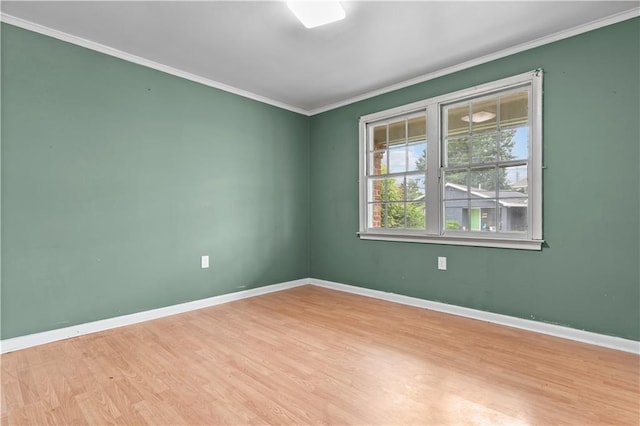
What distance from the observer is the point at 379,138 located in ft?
13.1

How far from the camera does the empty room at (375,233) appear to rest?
186 centimetres

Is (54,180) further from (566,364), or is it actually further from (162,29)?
(566,364)

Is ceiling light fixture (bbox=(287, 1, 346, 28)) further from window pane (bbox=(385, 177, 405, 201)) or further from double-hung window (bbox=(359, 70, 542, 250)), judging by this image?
window pane (bbox=(385, 177, 405, 201))

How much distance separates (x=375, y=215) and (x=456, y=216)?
3.30 feet

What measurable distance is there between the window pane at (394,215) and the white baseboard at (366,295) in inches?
31.4

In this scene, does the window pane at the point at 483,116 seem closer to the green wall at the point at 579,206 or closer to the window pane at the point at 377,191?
the green wall at the point at 579,206

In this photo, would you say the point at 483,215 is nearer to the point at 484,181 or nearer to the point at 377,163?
the point at 484,181

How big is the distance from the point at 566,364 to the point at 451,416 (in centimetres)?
110

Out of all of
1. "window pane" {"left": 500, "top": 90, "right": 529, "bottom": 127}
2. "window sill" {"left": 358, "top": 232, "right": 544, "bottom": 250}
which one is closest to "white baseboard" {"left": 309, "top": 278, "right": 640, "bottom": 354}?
"window sill" {"left": 358, "top": 232, "right": 544, "bottom": 250}

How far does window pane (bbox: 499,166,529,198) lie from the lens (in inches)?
113

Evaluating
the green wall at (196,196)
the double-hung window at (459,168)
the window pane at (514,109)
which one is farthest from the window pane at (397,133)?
the window pane at (514,109)

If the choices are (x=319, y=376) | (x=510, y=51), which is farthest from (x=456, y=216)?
(x=319, y=376)

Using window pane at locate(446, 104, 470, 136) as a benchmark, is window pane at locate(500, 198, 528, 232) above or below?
below

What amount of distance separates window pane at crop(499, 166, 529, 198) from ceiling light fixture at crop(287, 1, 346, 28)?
1962 millimetres
